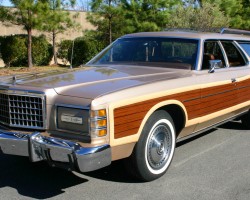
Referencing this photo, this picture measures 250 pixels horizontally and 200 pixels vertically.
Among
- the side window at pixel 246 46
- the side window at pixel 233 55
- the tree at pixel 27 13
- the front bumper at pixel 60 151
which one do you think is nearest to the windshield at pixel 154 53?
the side window at pixel 233 55

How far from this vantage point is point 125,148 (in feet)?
13.0

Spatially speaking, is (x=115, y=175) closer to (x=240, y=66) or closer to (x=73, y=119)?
(x=73, y=119)

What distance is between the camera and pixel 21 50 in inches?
708

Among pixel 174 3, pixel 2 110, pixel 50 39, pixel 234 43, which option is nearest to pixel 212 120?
pixel 234 43

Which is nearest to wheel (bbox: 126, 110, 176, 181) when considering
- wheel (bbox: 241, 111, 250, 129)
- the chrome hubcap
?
the chrome hubcap

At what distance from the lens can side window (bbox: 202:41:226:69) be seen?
5457 millimetres

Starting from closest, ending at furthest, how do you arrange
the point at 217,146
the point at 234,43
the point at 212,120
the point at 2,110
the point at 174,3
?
the point at 2,110 → the point at 212,120 → the point at 217,146 → the point at 234,43 → the point at 174,3

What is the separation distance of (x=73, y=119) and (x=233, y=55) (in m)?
3.44

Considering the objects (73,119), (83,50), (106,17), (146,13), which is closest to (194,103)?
(73,119)

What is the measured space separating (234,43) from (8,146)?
3.96 meters

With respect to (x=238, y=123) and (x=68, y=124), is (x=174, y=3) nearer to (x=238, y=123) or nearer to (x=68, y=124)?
(x=238, y=123)

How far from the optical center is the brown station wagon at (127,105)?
372 cm

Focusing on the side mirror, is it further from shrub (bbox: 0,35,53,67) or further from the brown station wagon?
shrub (bbox: 0,35,53,67)

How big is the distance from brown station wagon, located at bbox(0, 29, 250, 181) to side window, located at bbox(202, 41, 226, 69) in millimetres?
15
